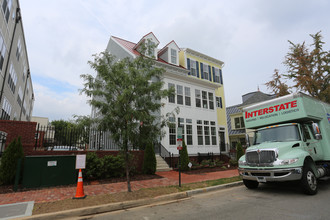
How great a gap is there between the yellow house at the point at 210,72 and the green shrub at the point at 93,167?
44.2ft

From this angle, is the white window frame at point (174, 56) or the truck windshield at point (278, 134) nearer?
the truck windshield at point (278, 134)

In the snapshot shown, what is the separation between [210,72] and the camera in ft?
71.7

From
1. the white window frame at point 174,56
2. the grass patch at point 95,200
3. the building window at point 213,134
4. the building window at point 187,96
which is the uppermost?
the white window frame at point 174,56

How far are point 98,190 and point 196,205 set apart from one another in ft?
12.7

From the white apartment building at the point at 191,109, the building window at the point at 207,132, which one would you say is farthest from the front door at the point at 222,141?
the building window at the point at 207,132

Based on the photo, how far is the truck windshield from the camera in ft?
22.7

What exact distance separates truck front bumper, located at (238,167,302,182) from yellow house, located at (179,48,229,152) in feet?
41.8

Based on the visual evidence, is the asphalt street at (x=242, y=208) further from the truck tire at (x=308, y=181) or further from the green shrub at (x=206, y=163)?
the green shrub at (x=206, y=163)

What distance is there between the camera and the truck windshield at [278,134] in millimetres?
6922

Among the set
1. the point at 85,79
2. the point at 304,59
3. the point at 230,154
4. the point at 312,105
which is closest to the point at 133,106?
the point at 85,79

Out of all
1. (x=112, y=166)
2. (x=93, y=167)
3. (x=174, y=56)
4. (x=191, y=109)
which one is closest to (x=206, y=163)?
(x=191, y=109)

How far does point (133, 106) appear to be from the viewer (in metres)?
6.80

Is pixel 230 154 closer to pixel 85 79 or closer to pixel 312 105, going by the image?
pixel 312 105

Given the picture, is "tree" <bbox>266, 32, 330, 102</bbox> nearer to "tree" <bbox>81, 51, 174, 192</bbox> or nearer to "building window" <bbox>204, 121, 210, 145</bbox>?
"building window" <bbox>204, 121, 210, 145</bbox>
